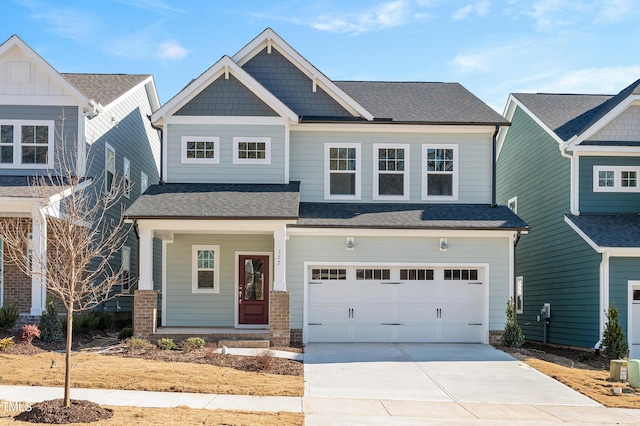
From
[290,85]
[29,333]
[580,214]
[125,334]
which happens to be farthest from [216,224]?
[580,214]

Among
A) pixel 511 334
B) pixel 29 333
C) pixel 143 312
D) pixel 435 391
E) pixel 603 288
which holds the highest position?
pixel 603 288

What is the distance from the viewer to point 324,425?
10672 millimetres

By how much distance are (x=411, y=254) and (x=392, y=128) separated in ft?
13.1

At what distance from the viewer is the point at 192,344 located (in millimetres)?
17078

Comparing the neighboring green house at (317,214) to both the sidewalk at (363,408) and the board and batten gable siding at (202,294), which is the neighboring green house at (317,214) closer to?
the board and batten gable siding at (202,294)

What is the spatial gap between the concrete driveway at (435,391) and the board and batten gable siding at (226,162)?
5.48 metres

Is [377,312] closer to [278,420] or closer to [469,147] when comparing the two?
[469,147]

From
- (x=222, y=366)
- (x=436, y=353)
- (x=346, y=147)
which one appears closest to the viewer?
(x=222, y=366)

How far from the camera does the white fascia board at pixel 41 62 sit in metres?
20.1

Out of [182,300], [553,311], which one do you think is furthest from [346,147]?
[553,311]

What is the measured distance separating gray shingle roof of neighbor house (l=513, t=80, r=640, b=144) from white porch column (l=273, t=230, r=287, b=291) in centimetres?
927

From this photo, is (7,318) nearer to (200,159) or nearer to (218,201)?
(218,201)

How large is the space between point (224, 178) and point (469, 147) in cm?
744

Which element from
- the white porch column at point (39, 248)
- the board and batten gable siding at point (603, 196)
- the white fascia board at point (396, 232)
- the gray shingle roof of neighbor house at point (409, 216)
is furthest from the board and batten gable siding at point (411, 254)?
the white porch column at point (39, 248)
